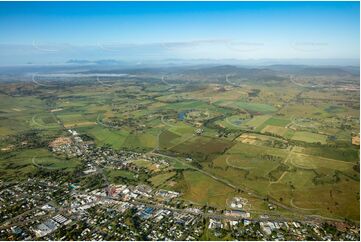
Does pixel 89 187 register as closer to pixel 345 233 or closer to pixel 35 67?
pixel 345 233

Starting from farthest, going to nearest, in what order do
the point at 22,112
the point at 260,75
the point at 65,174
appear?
the point at 260,75 → the point at 22,112 → the point at 65,174

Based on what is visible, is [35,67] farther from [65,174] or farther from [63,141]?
[65,174]

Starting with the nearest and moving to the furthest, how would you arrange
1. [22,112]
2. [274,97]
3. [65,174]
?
[65,174]
[22,112]
[274,97]

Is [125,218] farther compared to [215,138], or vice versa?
[215,138]

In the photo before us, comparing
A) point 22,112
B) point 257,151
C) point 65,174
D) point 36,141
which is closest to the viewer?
point 65,174

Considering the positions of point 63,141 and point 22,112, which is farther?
point 22,112

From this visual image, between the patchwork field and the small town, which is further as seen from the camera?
the patchwork field

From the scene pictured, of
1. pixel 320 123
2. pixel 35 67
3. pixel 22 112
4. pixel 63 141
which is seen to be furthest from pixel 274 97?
pixel 35 67

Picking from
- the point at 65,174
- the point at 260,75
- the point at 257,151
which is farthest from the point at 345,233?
the point at 260,75

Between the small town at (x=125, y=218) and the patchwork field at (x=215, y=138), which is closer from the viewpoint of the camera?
the small town at (x=125, y=218)
